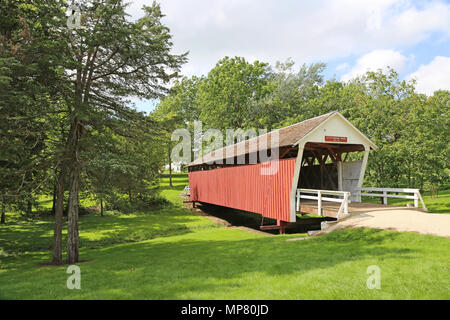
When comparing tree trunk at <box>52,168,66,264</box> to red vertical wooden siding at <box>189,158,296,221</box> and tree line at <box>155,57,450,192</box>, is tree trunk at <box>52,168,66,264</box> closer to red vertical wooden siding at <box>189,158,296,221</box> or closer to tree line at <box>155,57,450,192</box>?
tree line at <box>155,57,450,192</box>

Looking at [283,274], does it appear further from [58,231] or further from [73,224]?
[58,231]

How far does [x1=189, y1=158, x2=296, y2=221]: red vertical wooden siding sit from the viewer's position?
1285 centimetres

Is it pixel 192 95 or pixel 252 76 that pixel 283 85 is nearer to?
pixel 252 76

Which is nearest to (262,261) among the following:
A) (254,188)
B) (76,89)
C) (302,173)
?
(254,188)

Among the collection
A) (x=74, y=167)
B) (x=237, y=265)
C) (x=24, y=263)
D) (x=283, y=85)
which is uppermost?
(x=283, y=85)

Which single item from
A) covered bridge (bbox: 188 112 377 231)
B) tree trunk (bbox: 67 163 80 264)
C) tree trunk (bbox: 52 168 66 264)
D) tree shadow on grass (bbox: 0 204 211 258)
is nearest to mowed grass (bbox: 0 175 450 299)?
tree trunk (bbox: 52 168 66 264)

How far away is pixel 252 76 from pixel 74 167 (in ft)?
109

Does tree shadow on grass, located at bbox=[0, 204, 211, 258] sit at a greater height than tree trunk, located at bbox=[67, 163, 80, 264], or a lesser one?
lesser

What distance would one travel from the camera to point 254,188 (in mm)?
15727

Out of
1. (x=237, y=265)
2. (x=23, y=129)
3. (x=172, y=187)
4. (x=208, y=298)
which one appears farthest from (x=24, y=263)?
(x=172, y=187)

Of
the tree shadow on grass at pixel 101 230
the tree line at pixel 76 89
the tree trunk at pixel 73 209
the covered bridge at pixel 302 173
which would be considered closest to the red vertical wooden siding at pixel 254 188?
the covered bridge at pixel 302 173

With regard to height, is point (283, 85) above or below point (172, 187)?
above

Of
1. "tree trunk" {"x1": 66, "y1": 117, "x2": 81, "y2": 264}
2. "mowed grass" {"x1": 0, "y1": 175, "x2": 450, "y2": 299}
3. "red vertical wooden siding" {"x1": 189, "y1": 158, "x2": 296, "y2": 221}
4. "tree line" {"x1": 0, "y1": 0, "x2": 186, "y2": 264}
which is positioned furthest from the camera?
"red vertical wooden siding" {"x1": 189, "y1": 158, "x2": 296, "y2": 221}

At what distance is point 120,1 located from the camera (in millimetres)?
10742
